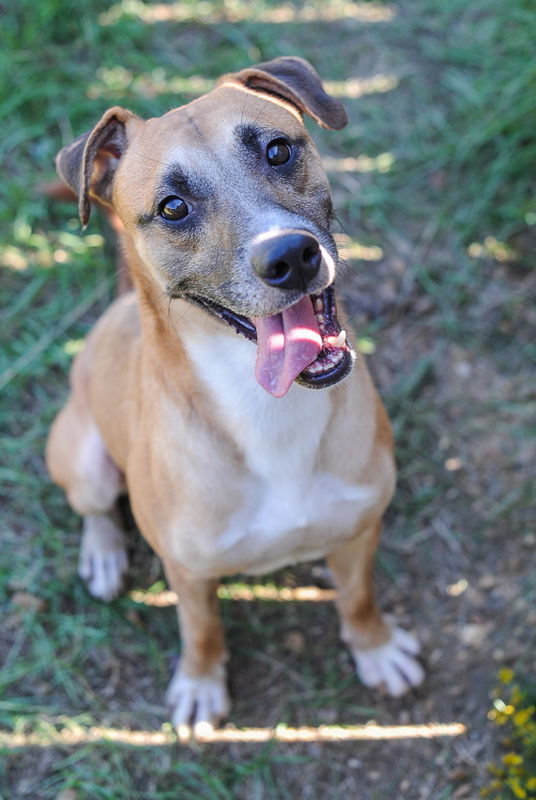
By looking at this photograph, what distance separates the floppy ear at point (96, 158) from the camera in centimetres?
312

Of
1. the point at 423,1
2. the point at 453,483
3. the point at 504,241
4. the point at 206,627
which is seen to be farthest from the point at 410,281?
the point at 206,627

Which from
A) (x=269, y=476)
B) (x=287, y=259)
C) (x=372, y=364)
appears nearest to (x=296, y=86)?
(x=287, y=259)

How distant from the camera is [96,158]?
3295 millimetres

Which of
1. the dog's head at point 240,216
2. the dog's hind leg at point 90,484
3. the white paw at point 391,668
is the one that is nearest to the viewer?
the dog's head at point 240,216

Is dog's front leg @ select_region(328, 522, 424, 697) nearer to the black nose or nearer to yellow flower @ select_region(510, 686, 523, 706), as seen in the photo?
yellow flower @ select_region(510, 686, 523, 706)

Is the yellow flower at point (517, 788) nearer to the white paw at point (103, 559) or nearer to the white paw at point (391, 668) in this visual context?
the white paw at point (391, 668)

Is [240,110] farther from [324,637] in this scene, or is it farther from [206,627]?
[324,637]

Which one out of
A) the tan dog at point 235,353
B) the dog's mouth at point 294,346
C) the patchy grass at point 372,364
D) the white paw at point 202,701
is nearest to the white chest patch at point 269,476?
the tan dog at point 235,353

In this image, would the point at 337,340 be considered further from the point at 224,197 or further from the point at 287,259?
the point at 224,197

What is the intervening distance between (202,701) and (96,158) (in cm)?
244

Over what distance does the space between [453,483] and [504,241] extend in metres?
1.49

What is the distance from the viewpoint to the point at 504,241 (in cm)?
531

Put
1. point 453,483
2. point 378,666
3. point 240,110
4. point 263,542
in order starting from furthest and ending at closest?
1. point 453,483
2. point 378,666
3. point 263,542
4. point 240,110

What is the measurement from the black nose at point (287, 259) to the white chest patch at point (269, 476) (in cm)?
41
